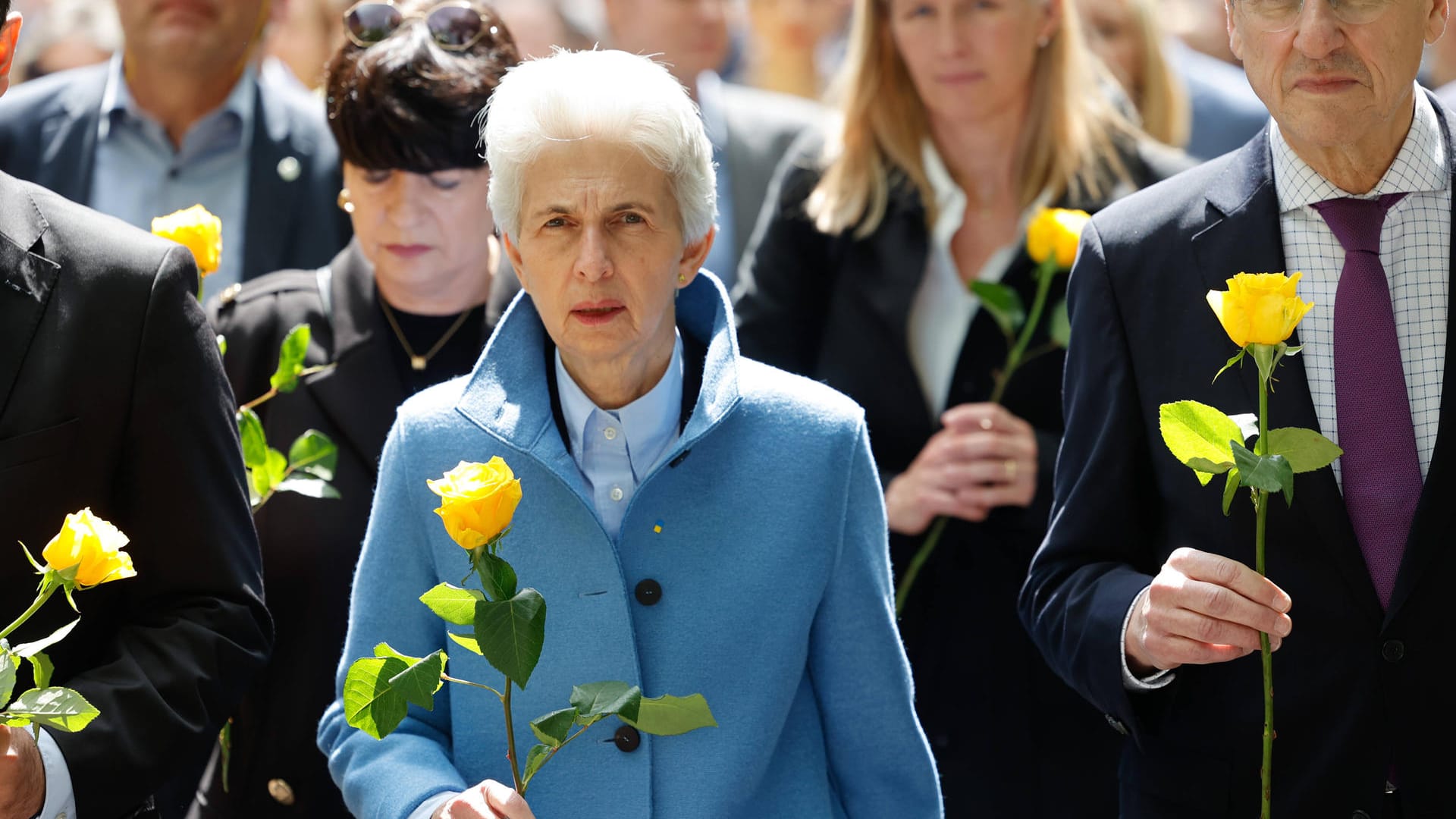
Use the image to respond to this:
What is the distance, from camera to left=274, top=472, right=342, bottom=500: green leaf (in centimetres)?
302

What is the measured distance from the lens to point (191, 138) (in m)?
4.30

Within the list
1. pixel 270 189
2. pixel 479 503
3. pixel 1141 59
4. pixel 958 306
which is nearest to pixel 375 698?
pixel 479 503

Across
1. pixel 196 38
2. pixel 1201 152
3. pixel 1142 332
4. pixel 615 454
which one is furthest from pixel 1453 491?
pixel 1201 152

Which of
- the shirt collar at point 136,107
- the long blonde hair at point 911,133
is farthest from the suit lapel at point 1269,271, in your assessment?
the shirt collar at point 136,107

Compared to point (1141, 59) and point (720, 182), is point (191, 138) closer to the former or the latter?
point (720, 182)

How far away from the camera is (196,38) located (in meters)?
4.33


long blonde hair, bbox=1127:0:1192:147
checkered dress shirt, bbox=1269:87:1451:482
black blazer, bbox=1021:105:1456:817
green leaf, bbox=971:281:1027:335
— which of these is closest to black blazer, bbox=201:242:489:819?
green leaf, bbox=971:281:1027:335

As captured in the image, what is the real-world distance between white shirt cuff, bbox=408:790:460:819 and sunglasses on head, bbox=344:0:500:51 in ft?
5.12

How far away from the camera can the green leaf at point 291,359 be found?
10.1 feet

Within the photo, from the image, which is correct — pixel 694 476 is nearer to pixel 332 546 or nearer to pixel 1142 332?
pixel 1142 332

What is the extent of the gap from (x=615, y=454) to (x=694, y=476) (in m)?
0.14

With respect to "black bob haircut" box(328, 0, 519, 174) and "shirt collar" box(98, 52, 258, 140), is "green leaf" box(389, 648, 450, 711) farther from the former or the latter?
"shirt collar" box(98, 52, 258, 140)

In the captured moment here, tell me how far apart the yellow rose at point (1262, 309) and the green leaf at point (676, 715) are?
2.52 feet

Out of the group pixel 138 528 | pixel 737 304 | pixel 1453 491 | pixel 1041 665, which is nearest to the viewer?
pixel 1453 491
